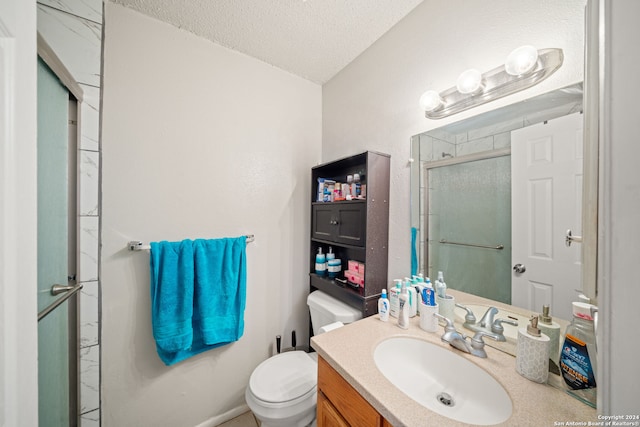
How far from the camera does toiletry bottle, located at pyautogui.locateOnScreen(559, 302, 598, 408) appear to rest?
0.57 metres

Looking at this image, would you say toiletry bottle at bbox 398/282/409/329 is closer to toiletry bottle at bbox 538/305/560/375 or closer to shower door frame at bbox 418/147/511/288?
shower door frame at bbox 418/147/511/288

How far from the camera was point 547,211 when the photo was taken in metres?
0.75

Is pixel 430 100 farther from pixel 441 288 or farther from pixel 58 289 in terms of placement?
pixel 58 289

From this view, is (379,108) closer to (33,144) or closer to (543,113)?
(543,113)

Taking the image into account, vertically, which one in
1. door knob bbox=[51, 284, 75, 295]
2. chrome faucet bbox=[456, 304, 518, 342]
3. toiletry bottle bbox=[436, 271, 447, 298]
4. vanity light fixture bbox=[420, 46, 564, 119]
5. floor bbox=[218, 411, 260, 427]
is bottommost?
floor bbox=[218, 411, 260, 427]

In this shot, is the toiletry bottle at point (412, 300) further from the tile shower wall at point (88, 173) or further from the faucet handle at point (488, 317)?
the tile shower wall at point (88, 173)

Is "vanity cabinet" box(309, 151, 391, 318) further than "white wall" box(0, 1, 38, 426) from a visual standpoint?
Yes

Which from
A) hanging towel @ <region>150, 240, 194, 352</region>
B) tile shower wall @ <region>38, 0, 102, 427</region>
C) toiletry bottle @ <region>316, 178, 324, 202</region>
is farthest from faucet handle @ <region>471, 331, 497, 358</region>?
tile shower wall @ <region>38, 0, 102, 427</region>

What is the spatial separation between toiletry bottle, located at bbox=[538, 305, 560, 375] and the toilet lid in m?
0.94

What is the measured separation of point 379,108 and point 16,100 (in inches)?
53.7

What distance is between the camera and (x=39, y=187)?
0.74 metres

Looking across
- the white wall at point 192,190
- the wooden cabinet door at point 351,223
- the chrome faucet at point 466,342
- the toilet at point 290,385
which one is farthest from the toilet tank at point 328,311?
the chrome faucet at point 466,342

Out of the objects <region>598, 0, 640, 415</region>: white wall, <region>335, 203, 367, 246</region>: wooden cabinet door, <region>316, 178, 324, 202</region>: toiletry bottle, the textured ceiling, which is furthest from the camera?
<region>316, 178, 324, 202</region>: toiletry bottle

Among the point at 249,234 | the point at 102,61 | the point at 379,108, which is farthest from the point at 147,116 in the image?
the point at 379,108
